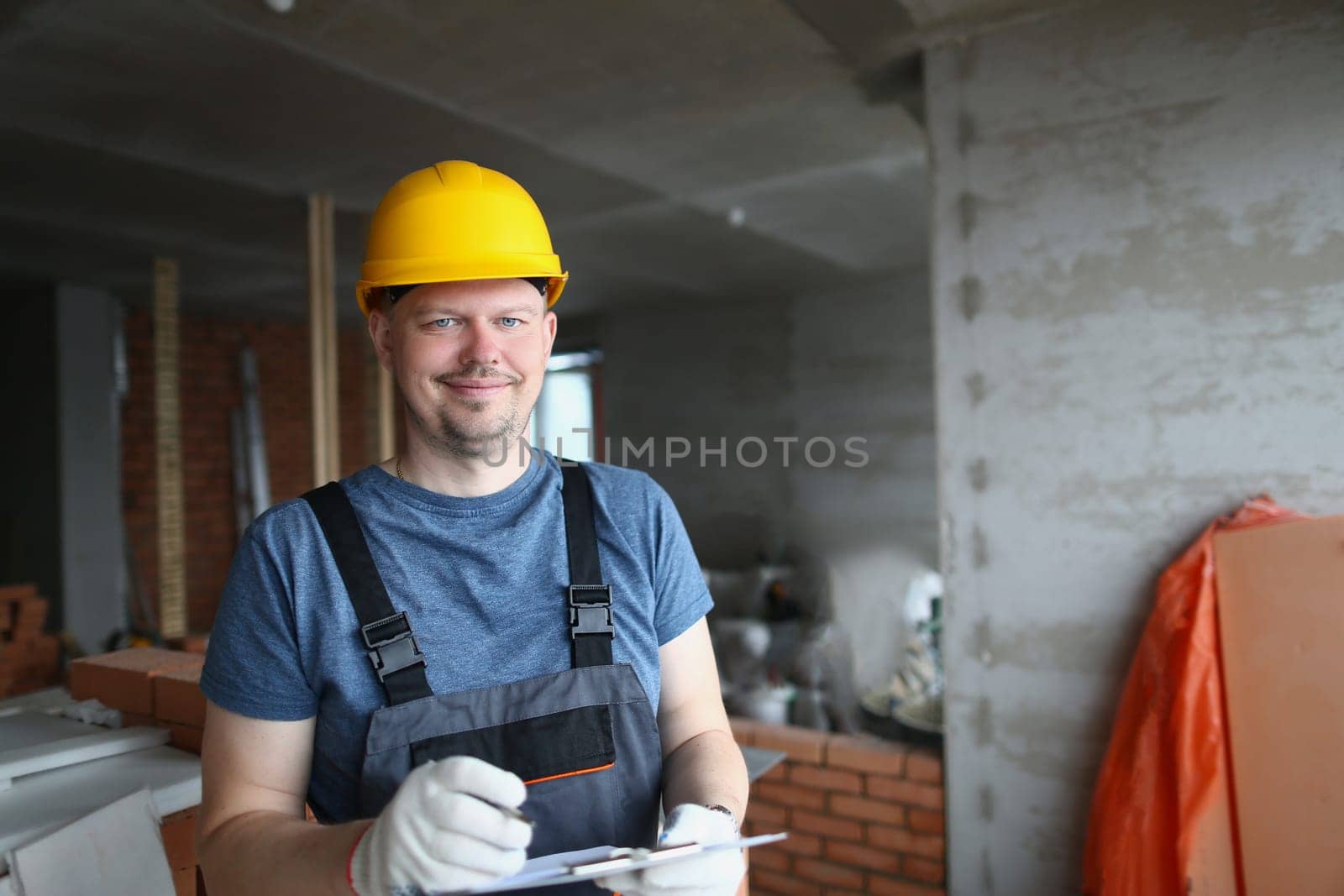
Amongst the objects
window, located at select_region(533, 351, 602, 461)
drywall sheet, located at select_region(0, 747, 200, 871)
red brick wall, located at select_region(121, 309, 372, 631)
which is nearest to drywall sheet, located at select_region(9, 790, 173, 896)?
drywall sheet, located at select_region(0, 747, 200, 871)

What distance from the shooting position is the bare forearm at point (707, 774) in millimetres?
1162

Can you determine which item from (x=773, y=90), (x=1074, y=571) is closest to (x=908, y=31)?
(x=773, y=90)

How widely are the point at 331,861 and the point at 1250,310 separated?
2.31 metres

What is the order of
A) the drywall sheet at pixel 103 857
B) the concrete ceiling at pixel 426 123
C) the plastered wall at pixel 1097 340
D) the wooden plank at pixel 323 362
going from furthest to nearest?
1. the wooden plank at pixel 323 362
2. the concrete ceiling at pixel 426 123
3. the plastered wall at pixel 1097 340
4. the drywall sheet at pixel 103 857

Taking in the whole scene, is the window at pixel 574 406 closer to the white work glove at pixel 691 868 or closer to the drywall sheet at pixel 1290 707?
the drywall sheet at pixel 1290 707

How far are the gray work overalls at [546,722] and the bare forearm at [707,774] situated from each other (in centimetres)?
3

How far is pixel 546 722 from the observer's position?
112cm

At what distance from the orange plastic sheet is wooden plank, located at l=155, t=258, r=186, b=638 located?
4.23 m

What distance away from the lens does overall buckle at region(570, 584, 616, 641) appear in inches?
46.3

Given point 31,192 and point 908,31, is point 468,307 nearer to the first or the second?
point 908,31

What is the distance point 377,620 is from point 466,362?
35 centimetres

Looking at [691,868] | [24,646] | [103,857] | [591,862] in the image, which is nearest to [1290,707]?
[691,868]

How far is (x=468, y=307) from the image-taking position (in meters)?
1.18

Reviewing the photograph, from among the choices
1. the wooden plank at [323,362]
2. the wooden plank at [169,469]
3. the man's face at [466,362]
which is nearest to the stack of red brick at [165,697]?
the man's face at [466,362]
